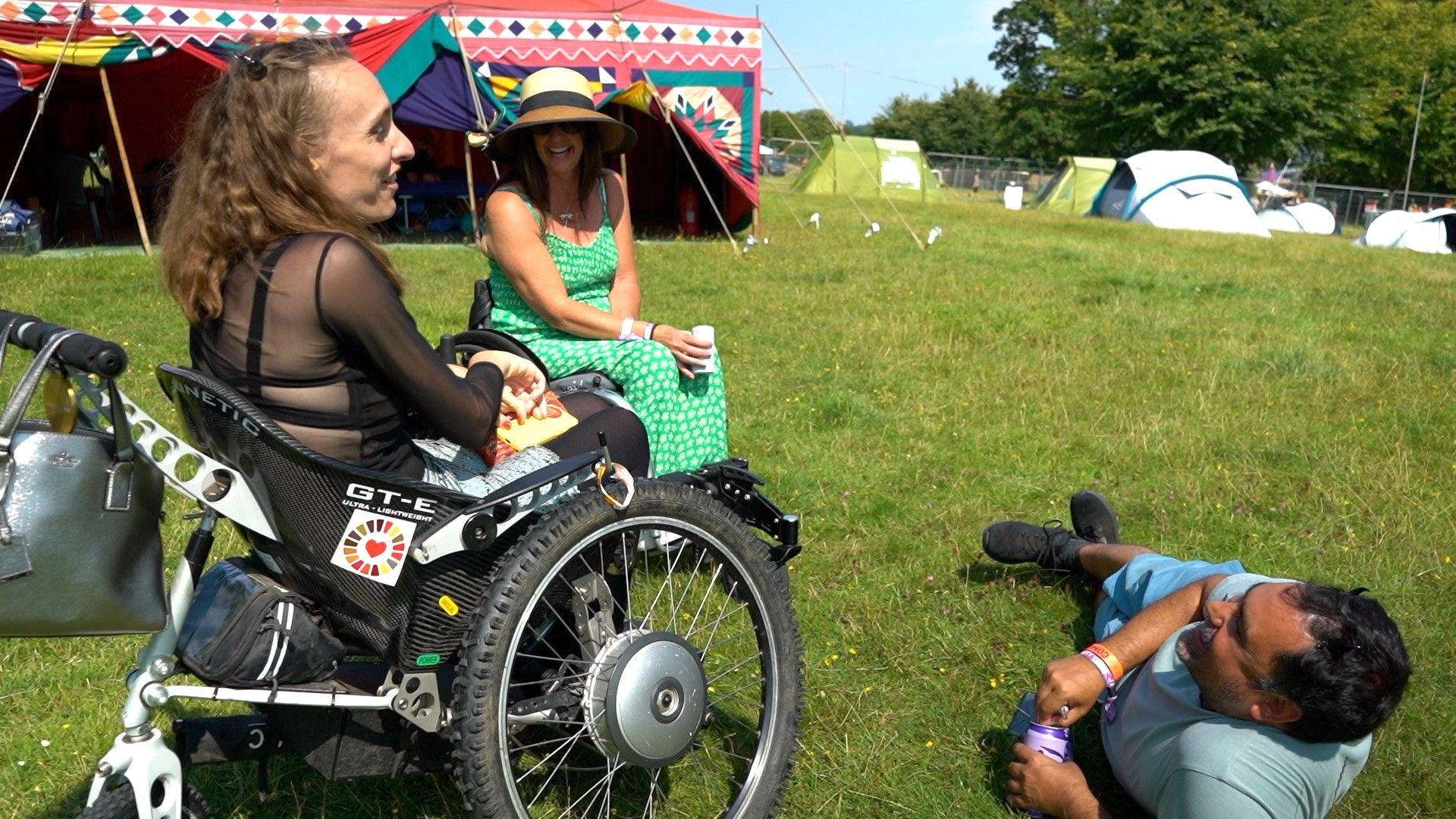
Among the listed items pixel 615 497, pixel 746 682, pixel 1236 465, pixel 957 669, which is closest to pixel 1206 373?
pixel 1236 465

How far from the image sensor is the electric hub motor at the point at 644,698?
231cm

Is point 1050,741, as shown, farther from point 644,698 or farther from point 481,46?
point 481,46

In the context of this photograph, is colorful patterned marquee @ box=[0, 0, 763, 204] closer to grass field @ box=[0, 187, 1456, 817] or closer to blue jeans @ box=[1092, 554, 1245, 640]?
grass field @ box=[0, 187, 1456, 817]

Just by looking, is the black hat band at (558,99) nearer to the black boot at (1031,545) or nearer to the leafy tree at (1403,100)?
the black boot at (1031,545)

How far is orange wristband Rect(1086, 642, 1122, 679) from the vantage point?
295cm

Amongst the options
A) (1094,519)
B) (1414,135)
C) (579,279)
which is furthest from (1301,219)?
(579,279)

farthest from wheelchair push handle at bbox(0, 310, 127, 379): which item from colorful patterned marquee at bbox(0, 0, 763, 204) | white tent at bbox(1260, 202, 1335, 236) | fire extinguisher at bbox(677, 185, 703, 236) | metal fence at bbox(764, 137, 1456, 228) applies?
metal fence at bbox(764, 137, 1456, 228)

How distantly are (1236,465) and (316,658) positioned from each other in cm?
453

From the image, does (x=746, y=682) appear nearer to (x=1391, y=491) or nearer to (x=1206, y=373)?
(x=1391, y=491)

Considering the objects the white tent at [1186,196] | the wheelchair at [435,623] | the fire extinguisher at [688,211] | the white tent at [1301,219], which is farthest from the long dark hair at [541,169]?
the white tent at [1301,219]

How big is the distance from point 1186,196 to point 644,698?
80.7ft

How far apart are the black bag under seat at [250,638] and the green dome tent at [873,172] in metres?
28.6

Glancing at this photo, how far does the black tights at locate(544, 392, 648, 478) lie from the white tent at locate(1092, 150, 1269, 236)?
2134cm

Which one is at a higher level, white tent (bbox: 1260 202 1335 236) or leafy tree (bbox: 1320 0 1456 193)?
leafy tree (bbox: 1320 0 1456 193)
